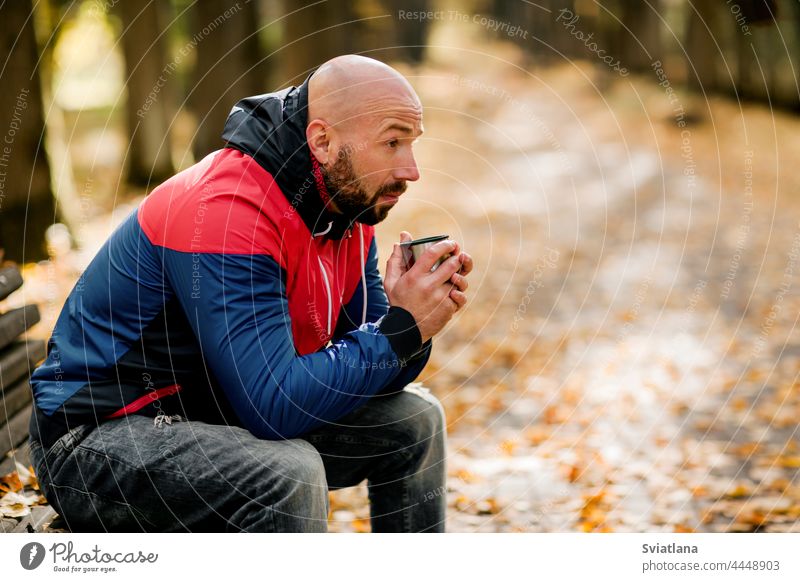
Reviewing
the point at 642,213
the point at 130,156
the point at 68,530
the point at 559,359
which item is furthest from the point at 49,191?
the point at 642,213

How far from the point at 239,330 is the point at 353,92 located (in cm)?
87

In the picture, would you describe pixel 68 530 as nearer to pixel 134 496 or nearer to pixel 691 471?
pixel 134 496

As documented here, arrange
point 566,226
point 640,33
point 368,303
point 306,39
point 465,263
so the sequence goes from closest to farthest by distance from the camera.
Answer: point 465,263 < point 368,303 < point 306,39 < point 566,226 < point 640,33

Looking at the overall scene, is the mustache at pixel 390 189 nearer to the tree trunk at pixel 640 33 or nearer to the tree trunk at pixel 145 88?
the tree trunk at pixel 145 88

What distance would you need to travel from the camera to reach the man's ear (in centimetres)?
288

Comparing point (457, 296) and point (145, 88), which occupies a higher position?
point (145, 88)

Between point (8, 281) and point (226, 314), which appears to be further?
point (8, 281)

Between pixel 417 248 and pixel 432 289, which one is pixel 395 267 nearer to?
pixel 417 248

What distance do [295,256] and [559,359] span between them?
17.2 ft

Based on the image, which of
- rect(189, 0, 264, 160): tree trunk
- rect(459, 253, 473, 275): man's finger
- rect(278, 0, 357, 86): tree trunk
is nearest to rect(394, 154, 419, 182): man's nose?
rect(459, 253, 473, 275): man's finger

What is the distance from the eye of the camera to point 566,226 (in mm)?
13305

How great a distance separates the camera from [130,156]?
14867mm
